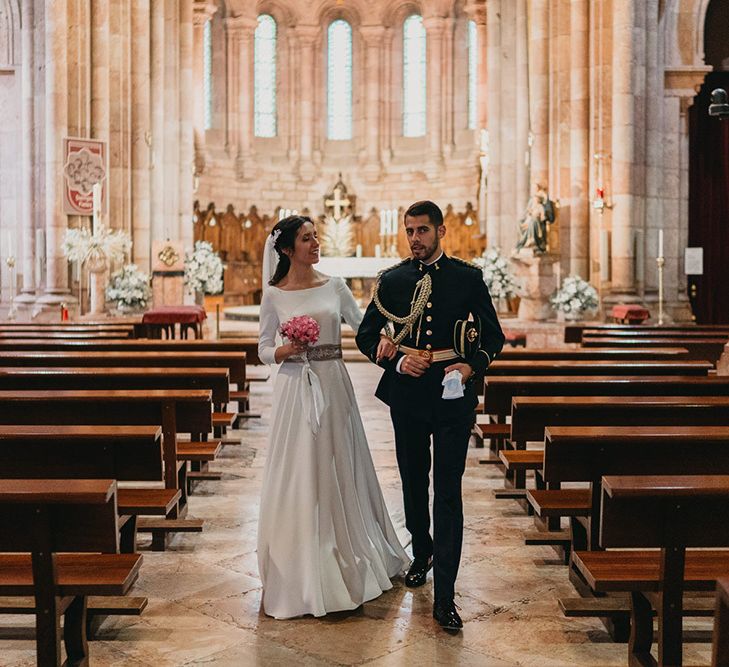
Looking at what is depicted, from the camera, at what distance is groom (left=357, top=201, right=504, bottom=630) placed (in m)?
4.36

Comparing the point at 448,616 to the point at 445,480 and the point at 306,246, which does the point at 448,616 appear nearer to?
the point at 445,480

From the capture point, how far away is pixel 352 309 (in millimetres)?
4926

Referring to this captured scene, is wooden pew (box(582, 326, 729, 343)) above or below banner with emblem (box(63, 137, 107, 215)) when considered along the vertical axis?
below

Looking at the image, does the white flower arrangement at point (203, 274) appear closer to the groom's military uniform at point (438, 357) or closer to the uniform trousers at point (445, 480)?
the groom's military uniform at point (438, 357)

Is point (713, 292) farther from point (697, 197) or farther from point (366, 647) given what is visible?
point (366, 647)

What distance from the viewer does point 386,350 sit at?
4398mm

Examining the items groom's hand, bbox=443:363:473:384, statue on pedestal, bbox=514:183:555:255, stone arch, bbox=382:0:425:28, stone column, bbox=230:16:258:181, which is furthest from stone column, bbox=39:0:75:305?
stone arch, bbox=382:0:425:28

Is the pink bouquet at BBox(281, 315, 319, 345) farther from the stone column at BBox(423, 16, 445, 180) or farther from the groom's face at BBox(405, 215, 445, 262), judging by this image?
the stone column at BBox(423, 16, 445, 180)

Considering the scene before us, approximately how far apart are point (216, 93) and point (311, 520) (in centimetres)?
2694

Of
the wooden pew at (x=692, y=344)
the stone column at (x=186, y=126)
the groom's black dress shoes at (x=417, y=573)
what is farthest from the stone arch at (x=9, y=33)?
the groom's black dress shoes at (x=417, y=573)

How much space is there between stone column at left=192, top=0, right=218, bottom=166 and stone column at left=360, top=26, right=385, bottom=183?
4.93 meters

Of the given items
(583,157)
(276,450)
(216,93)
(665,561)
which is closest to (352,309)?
(276,450)

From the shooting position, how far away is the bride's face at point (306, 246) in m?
4.81

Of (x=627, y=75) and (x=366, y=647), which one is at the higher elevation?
(x=627, y=75)
